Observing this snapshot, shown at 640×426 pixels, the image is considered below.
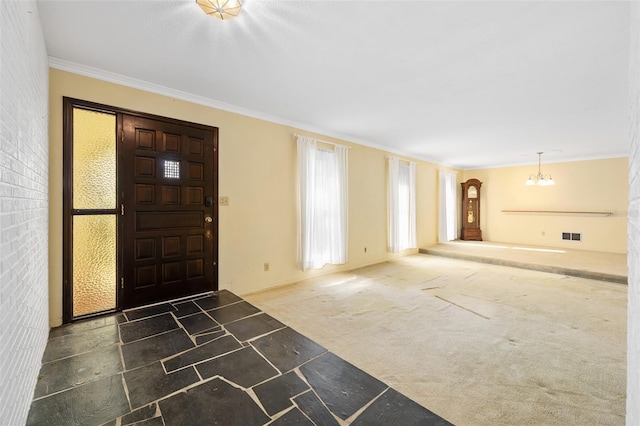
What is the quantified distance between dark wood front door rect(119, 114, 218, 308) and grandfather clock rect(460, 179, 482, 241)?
7.50 meters

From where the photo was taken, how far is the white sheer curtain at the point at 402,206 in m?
5.74

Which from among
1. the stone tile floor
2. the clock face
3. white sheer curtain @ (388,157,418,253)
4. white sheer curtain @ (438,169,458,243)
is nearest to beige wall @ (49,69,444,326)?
the stone tile floor

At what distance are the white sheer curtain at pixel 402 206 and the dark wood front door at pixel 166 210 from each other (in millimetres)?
3754

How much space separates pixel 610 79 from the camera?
264 cm

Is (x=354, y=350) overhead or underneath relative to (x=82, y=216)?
underneath

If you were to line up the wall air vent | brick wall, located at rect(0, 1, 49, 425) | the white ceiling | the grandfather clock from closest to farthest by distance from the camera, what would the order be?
brick wall, located at rect(0, 1, 49, 425) < the white ceiling < the wall air vent < the grandfather clock

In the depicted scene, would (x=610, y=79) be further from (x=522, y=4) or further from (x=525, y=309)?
(x=525, y=309)

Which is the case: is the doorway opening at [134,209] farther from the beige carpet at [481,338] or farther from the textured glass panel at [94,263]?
the beige carpet at [481,338]

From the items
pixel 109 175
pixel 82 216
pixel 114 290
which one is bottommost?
pixel 114 290

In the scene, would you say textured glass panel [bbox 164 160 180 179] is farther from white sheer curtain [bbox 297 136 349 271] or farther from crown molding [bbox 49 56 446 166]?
white sheer curtain [bbox 297 136 349 271]

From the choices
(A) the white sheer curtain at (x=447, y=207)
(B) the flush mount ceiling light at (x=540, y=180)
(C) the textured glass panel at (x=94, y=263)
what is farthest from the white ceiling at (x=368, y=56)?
(A) the white sheer curtain at (x=447, y=207)

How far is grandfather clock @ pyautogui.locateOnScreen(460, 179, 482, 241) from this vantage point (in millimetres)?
7988

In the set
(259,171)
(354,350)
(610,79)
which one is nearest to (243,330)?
(354,350)

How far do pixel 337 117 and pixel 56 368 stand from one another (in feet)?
12.5
